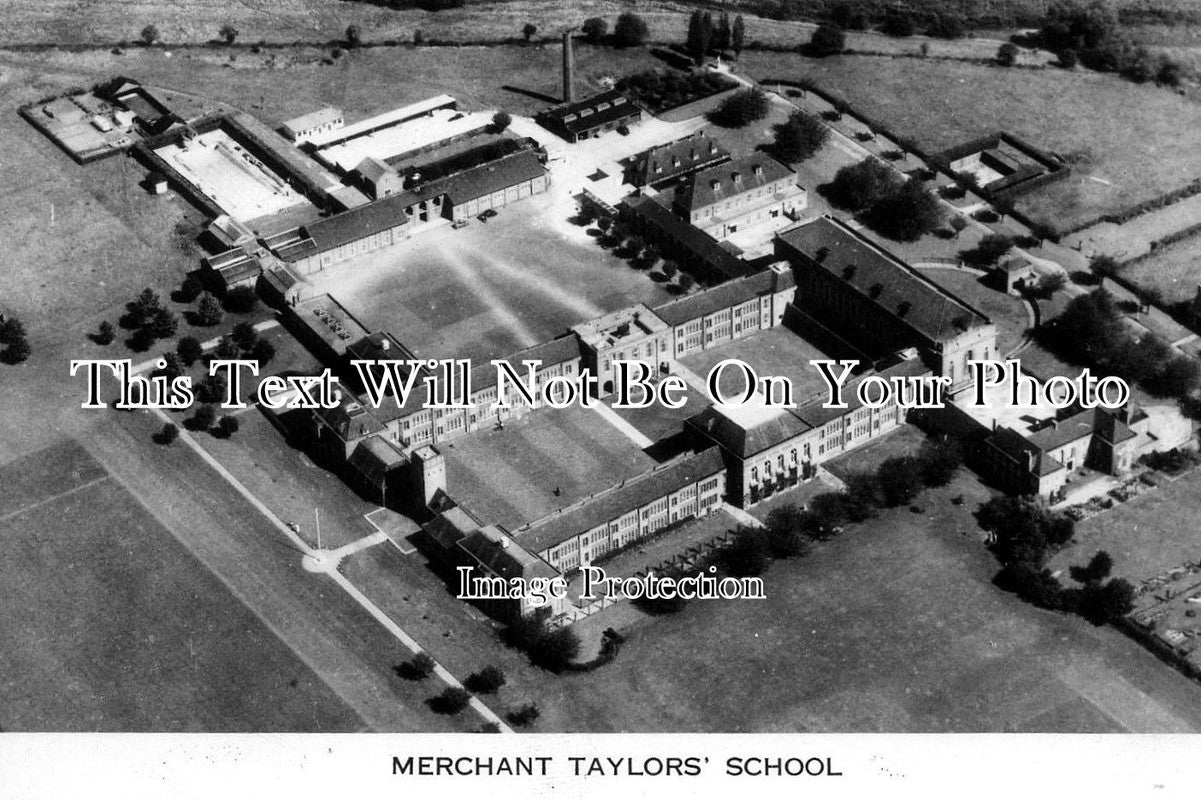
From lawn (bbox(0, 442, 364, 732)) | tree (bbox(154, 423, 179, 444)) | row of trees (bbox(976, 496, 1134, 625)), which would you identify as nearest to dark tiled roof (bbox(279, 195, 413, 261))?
tree (bbox(154, 423, 179, 444))

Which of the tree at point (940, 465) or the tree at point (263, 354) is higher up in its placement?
the tree at point (940, 465)

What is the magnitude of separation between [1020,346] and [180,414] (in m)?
68.0

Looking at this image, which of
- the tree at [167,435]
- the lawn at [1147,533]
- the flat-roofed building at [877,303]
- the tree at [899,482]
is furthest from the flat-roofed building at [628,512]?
the tree at [167,435]

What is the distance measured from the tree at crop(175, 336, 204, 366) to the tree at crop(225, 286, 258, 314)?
8.01m

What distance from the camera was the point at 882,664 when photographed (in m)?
143

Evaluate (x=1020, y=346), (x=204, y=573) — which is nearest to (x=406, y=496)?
(x=204, y=573)

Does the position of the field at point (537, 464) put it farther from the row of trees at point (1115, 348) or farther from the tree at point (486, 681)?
the row of trees at point (1115, 348)

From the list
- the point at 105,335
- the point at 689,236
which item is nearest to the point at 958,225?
the point at 689,236

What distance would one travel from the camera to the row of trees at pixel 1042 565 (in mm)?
146000

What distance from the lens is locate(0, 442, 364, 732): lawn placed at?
139m

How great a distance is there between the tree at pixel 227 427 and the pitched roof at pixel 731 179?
48.1m

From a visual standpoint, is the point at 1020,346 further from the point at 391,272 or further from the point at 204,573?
the point at 204,573

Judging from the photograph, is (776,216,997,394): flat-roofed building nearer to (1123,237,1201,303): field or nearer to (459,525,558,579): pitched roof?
(1123,237,1201,303): field

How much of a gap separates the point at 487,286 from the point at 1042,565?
192ft
